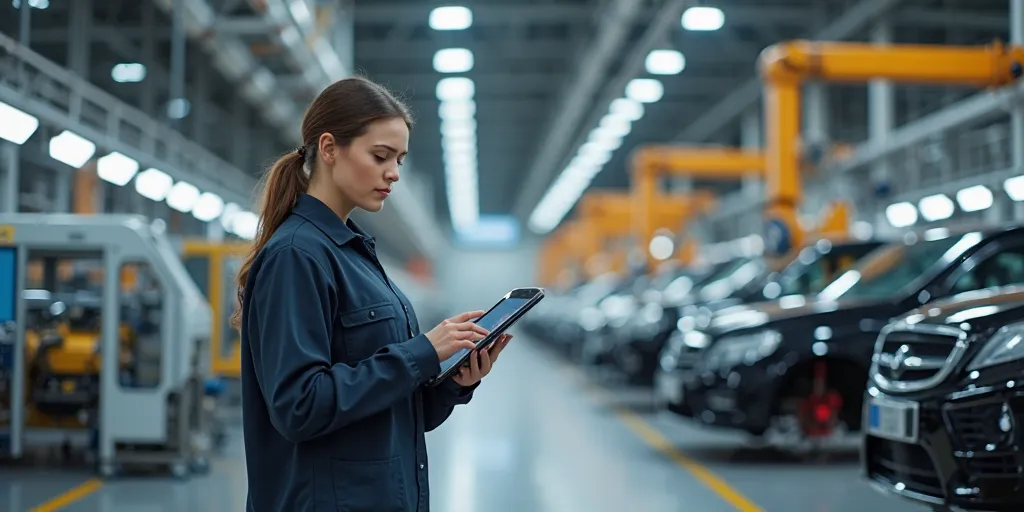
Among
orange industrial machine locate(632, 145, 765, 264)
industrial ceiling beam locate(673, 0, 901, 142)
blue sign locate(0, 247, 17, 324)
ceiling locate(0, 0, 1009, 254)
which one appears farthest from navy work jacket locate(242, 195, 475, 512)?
orange industrial machine locate(632, 145, 765, 264)

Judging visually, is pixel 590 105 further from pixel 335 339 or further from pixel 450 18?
pixel 335 339

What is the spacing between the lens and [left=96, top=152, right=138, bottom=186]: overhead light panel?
951 cm

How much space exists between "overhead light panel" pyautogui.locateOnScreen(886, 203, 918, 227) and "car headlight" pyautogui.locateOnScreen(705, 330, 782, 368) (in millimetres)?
5813

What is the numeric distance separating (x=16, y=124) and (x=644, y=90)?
53.9ft

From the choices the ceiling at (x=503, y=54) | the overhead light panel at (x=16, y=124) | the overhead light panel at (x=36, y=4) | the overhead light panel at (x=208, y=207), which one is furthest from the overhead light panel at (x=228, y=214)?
the overhead light panel at (x=16, y=124)

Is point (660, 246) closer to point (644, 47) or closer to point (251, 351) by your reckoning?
point (644, 47)

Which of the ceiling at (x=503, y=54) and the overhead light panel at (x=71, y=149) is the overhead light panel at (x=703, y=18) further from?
the overhead light panel at (x=71, y=149)

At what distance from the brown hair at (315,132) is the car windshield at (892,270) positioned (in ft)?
19.2

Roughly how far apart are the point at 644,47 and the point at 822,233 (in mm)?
5639

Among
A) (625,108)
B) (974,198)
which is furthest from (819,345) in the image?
(625,108)

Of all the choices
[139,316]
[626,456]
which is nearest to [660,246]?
[626,456]

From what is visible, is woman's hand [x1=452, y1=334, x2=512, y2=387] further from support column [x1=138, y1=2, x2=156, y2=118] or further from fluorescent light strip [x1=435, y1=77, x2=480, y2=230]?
fluorescent light strip [x1=435, y1=77, x2=480, y2=230]

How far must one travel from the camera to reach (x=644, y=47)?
16.9 meters

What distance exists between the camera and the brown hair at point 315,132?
2.13 metres
